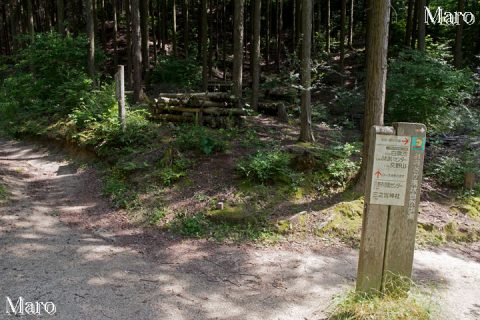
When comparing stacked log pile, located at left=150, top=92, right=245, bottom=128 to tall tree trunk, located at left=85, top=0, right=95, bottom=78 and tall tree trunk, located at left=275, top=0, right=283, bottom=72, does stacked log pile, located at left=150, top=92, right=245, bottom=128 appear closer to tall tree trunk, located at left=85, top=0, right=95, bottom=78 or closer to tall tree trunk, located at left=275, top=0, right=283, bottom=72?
tall tree trunk, located at left=85, top=0, right=95, bottom=78

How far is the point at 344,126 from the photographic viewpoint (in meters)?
16.0

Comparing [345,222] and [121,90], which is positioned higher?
[121,90]

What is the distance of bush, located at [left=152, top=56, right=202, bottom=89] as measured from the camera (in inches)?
905

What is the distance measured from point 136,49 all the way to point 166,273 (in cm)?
1206

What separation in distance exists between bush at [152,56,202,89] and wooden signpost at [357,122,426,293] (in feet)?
62.7

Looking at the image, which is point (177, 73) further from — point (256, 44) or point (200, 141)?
point (200, 141)

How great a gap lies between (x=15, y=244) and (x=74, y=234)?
0.97m

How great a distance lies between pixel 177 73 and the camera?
910 inches

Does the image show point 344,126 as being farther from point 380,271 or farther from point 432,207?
point 380,271

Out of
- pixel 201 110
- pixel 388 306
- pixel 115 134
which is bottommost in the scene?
pixel 388 306

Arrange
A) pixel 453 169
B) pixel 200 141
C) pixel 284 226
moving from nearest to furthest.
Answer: pixel 284 226 → pixel 453 169 → pixel 200 141

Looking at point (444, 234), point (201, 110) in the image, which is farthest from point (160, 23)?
point (444, 234)

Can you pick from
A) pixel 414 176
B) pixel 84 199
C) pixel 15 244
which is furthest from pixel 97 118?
pixel 414 176

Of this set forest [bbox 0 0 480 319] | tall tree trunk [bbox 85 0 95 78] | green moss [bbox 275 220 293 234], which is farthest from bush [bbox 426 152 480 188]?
tall tree trunk [bbox 85 0 95 78]
